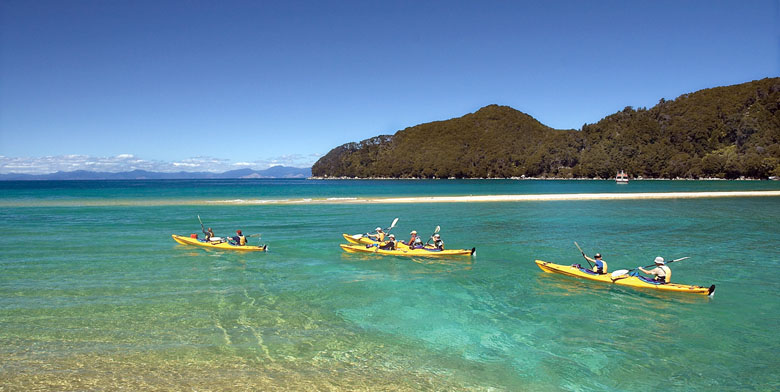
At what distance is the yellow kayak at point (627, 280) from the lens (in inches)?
674

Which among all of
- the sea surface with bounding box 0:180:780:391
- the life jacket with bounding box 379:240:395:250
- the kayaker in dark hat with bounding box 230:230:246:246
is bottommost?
the sea surface with bounding box 0:180:780:391

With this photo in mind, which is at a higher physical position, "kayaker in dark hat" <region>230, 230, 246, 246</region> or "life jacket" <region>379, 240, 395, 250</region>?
"kayaker in dark hat" <region>230, 230, 246, 246</region>

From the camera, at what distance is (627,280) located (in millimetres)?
18328

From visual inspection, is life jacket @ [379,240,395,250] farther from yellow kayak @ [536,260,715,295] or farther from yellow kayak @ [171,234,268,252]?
yellow kayak @ [536,260,715,295]

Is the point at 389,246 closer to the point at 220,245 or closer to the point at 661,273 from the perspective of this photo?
the point at 220,245

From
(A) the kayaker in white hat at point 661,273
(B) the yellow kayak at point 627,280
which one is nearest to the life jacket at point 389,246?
(B) the yellow kayak at point 627,280

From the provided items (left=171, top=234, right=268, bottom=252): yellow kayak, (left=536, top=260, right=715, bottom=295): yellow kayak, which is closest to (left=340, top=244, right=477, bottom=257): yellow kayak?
(left=536, top=260, right=715, bottom=295): yellow kayak

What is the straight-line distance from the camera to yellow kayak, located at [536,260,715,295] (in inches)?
674

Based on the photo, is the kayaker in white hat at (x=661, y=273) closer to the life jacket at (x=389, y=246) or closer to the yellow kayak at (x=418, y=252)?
the yellow kayak at (x=418, y=252)

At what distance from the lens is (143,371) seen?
10.3 metres

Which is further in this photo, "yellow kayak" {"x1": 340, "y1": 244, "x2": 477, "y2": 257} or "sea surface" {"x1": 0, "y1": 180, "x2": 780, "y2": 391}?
"yellow kayak" {"x1": 340, "y1": 244, "x2": 477, "y2": 257}

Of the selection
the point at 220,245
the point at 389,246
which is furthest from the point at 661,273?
the point at 220,245

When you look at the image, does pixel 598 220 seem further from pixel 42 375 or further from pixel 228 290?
pixel 42 375

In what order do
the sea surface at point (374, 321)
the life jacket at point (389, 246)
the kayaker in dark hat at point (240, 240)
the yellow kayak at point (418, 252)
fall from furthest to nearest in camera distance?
the kayaker in dark hat at point (240, 240) < the life jacket at point (389, 246) < the yellow kayak at point (418, 252) < the sea surface at point (374, 321)
